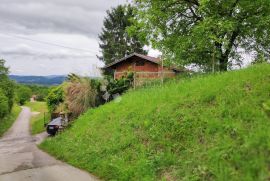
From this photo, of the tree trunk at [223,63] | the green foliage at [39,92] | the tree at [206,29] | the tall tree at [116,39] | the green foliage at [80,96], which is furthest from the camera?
the green foliage at [39,92]

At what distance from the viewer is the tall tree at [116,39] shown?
5325cm

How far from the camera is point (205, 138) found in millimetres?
8727

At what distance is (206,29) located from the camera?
1914 centimetres

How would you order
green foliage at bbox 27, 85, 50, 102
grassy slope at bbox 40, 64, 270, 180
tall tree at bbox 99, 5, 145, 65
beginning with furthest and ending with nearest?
green foliage at bbox 27, 85, 50, 102
tall tree at bbox 99, 5, 145, 65
grassy slope at bbox 40, 64, 270, 180

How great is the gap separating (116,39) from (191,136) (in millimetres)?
46729

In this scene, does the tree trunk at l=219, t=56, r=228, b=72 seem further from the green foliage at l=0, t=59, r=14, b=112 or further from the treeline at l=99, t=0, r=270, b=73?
the green foliage at l=0, t=59, r=14, b=112

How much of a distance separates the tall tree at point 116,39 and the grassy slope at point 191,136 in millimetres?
38761

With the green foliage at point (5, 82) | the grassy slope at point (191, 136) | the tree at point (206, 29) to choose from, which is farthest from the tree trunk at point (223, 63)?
the green foliage at point (5, 82)

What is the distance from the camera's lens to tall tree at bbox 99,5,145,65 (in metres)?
53.2

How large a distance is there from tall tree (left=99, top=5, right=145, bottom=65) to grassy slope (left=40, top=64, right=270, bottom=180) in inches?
1526

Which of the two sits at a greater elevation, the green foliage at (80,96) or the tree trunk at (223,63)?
the tree trunk at (223,63)

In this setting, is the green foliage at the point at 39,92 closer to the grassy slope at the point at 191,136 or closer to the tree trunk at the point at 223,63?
the tree trunk at the point at 223,63

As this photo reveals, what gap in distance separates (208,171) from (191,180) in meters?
0.44

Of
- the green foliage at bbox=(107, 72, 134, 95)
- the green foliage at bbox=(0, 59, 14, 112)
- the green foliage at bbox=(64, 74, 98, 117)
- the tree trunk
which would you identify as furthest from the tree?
the green foliage at bbox=(0, 59, 14, 112)
